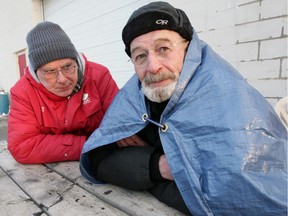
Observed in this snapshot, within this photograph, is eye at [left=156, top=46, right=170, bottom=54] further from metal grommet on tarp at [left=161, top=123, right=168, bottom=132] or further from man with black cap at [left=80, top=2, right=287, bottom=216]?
metal grommet on tarp at [left=161, top=123, right=168, bottom=132]

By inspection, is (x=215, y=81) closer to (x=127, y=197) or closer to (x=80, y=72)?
(x=127, y=197)

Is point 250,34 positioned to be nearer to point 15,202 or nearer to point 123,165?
point 123,165

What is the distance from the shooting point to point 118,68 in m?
4.47

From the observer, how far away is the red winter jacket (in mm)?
1726

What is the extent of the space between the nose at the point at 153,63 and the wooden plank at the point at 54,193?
0.71m

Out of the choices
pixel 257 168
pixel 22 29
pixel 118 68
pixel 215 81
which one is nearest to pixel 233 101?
pixel 215 81

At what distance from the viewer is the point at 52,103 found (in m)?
1.87

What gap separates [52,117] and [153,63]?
0.95 meters

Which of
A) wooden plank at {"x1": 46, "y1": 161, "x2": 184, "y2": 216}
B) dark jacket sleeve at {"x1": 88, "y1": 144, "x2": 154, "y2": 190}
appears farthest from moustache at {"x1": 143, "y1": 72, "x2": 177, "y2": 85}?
wooden plank at {"x1": 46, "y1": 161, "x2": 184, "y2": 216}

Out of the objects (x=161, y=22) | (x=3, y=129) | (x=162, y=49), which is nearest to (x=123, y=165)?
(x=162, y=49)

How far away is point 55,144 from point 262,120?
4.28 ft

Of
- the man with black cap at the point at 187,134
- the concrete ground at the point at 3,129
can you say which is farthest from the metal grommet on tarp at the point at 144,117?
the concrete ground at the point at 3,129

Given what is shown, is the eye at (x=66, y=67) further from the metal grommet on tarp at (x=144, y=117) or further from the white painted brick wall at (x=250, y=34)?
the white painted brick wall at (x=250, y=34)

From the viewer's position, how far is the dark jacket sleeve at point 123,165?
1.22 m
